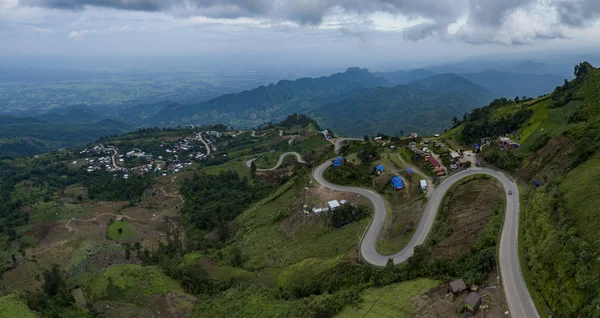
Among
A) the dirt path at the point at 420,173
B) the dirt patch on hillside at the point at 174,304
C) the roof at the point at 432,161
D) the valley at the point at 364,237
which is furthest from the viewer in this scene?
the roof at the point at 432,161

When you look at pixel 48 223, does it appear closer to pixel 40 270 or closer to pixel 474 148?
pixel 40 270

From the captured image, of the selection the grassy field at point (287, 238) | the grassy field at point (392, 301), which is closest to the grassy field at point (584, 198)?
the grassy field at point (392, 301)

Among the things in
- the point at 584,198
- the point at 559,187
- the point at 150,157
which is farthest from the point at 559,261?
the point at 150,157

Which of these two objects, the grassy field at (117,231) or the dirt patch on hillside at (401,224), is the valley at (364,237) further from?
the grassy field at (117,231)

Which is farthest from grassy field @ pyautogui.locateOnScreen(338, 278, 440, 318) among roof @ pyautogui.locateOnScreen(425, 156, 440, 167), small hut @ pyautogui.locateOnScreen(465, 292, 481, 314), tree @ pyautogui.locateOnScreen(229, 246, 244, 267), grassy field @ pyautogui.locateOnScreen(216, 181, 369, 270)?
roof @ pyautogui.locateOnScreen(425, 156, 440, 167)

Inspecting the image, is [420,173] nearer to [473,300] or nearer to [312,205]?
[312,205]

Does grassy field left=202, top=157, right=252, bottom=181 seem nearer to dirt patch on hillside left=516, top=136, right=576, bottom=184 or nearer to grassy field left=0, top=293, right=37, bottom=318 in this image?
grassy field left=0, top=293, right=37, bottom=318
